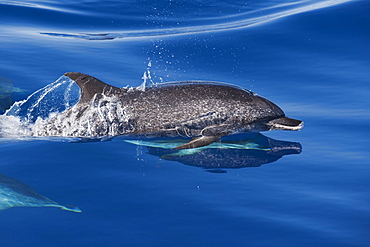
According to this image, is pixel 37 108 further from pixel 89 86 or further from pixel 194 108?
pixel 194 108

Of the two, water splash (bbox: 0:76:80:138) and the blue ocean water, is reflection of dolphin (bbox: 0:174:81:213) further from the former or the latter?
water splash (bbox: 0:76:80:138)

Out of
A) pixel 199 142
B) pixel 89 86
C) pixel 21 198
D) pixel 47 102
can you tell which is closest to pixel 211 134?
pixel 199 142

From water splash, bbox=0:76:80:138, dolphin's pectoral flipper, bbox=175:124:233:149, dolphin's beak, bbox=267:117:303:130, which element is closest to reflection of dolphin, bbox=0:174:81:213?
water splash, bbox=0:76:80:138

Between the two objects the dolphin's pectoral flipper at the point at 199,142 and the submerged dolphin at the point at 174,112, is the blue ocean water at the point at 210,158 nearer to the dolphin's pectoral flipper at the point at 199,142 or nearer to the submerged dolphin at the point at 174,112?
the dolphin's pectoral flipper at the point at 199,142

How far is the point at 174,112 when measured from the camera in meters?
7.41

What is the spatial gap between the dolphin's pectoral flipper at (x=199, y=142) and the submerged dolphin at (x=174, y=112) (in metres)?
0.03

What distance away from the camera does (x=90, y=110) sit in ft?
25.0

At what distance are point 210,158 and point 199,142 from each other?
31 centimetres

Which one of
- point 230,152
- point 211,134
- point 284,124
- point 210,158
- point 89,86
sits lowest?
point 210,158

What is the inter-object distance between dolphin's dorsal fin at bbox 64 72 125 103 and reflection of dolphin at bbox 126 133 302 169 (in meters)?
0.76

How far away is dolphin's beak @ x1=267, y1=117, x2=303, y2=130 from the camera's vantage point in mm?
7429

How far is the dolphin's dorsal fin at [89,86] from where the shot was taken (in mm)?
7508

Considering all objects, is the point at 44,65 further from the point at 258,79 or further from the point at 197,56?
the point at 258,79

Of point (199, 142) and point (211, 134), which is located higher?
point (211, 134)
